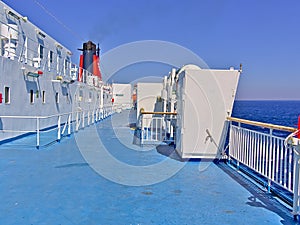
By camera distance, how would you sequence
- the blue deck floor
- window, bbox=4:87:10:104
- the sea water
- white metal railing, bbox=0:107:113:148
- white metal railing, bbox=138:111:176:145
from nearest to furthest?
the blue deck floor < white metal railing, bbox=0:107:113:148 < white metal railing, bbox=138:111:176:145 < window, bbox=4:87:10:104 < the sea water

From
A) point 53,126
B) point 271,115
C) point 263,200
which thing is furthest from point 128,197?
point 271,115

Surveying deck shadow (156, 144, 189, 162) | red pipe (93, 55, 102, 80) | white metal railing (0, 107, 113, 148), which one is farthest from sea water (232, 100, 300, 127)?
red pipe (93, 55, 102, 80)

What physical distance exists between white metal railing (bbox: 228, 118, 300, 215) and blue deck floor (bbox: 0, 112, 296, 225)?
23 cm

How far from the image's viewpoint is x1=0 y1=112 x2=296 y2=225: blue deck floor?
2484mm

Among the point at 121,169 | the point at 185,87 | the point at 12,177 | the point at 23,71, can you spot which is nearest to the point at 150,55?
the point at 23,71

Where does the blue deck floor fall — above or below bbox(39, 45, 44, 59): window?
below

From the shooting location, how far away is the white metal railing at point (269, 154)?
101 inches

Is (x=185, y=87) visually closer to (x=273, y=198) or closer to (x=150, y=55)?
(x=273, y=198)

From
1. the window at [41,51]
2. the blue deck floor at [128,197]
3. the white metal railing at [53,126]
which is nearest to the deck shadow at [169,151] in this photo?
the blue deck floor at [128,197]

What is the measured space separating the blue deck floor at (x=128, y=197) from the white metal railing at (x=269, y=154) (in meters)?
0.23

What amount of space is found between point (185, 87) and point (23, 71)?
18.3 feet

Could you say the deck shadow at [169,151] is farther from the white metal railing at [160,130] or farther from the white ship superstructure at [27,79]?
the white ship superstructure at [27,79]

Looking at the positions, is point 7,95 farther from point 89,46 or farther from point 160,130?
point 89,46

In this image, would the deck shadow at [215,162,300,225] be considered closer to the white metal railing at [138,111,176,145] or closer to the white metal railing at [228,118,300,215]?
the white metal railing at [228,118,300,215]
